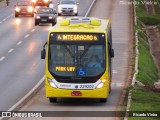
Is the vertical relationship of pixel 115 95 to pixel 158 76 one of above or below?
above

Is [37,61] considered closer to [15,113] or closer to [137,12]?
[15,113]

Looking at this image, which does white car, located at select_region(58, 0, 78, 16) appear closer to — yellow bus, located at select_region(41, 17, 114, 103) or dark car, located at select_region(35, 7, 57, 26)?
dark car, located at select_region(35, 7, 57, 26)

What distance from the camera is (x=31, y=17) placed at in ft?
245

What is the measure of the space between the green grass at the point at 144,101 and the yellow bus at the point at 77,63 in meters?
1.47

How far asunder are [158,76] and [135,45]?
5.86 meters

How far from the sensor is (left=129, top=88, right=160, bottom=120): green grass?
25492mm

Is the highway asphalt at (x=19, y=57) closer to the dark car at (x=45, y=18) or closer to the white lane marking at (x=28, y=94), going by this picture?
the white lane marking at (x=28, y=94)

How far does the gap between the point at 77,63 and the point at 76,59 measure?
0.16m

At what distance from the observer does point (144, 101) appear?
93.8 ft

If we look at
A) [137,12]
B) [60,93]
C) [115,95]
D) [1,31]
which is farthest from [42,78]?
[137,12]

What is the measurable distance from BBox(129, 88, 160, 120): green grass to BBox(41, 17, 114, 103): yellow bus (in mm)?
1475

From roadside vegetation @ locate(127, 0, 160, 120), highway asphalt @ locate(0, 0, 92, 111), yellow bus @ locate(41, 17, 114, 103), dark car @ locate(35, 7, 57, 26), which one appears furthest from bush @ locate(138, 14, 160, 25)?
yellow bus @ locate(41, 17, 114, 103)

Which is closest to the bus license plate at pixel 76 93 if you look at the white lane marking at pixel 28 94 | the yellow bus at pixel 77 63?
the yellow bus at pixel 77 63

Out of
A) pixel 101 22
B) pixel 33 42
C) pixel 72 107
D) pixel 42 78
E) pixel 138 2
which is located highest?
pixel 101 22
